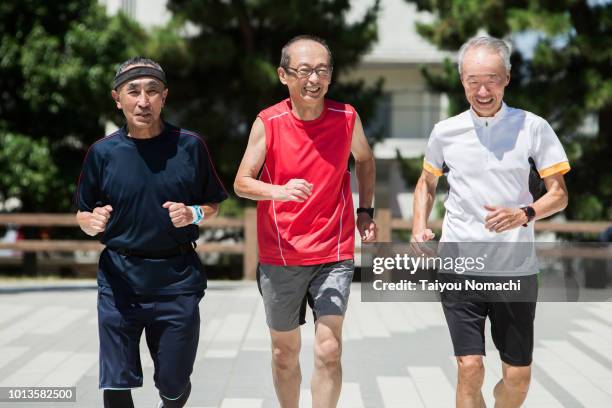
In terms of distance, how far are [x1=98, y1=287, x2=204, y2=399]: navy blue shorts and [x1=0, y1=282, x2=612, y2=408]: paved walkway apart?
1.61m

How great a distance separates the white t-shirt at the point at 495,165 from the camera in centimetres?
433

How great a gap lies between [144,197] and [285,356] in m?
1.14

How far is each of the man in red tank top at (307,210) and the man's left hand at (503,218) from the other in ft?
2.52

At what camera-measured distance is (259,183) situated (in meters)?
4.47

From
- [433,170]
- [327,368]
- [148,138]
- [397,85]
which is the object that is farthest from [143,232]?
[397,85]

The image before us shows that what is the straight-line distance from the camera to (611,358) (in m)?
7.89

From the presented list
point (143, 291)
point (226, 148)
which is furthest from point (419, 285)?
point (226, 148)

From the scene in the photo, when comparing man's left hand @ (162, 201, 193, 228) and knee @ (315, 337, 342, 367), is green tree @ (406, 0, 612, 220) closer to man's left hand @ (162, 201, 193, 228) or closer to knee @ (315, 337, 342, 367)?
knee @ (315, 337, 342, 367)

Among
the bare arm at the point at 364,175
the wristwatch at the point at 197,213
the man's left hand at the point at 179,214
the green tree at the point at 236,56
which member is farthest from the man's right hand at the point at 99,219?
the green tree at the point at 236,56

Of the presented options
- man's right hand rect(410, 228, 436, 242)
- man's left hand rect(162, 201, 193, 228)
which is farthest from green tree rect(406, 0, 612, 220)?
man's left hand rect(162, 201, 193, 228)

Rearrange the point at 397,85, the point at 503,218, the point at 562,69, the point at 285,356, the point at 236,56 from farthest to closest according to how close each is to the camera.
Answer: the point at 397,85 < the point at 236,56 < the point at 562,69 < the point at 285,356 < the point at 503,218

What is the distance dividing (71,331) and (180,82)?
9848 mm

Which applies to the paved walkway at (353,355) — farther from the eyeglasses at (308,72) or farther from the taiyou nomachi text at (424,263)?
the eyeglasses at (308,72)

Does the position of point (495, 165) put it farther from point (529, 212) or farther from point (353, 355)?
point (353, 355)
